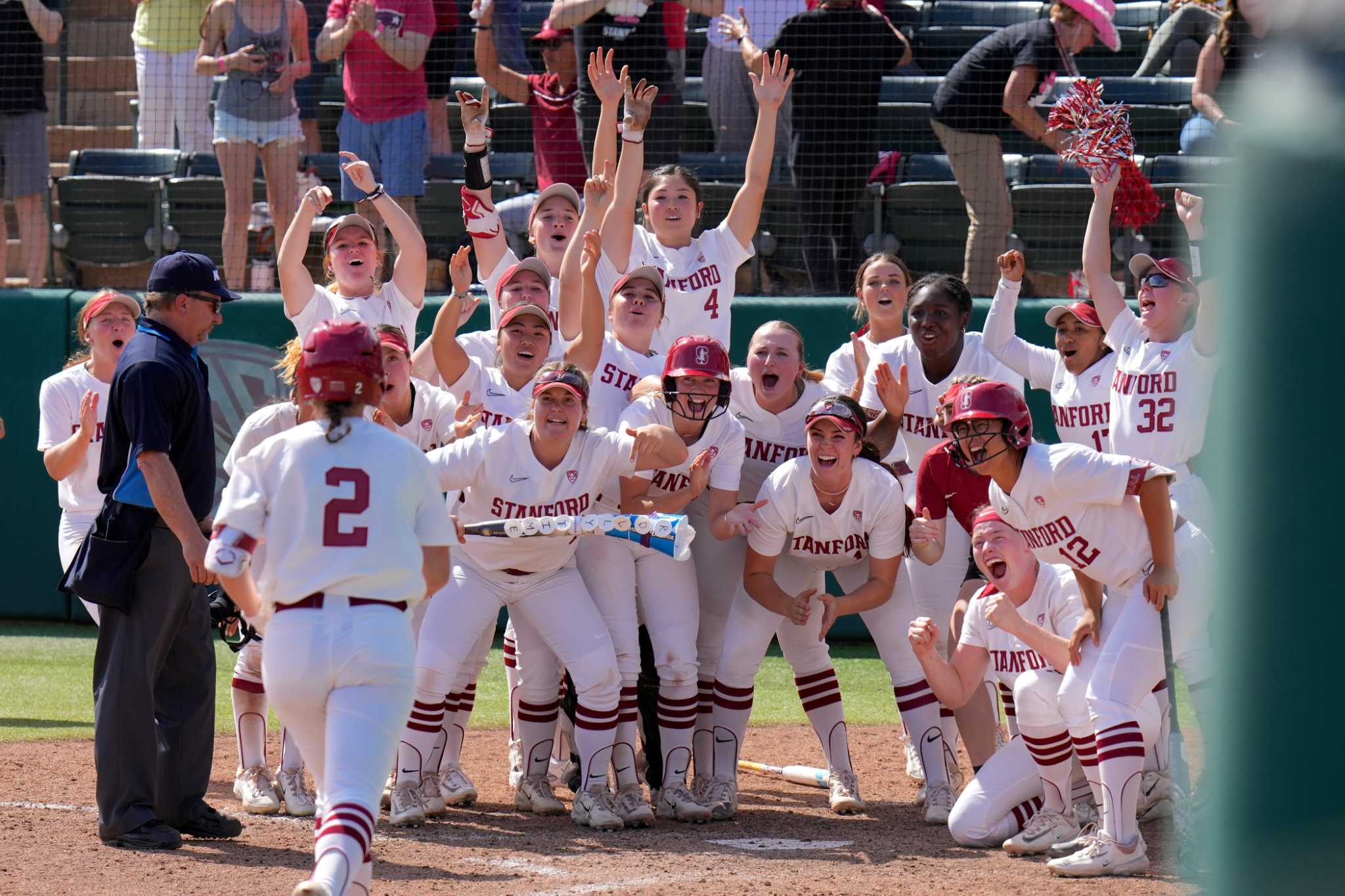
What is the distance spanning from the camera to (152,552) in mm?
4801

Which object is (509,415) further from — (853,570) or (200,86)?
(200,86)

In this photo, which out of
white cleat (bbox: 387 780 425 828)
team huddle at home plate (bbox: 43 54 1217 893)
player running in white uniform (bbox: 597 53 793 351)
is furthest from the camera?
player running in white uniform (bbox: 597 53 793 351)

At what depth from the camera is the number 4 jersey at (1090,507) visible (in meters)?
4.70

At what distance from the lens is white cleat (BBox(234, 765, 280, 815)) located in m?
5.39

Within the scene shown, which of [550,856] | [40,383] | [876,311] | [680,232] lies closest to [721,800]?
[550,856]

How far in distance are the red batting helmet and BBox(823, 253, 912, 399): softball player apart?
9.39 feet

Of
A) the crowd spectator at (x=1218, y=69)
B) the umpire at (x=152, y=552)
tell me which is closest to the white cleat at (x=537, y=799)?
the umpire at (x=152, y=552)

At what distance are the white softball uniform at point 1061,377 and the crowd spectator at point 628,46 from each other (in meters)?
2.64

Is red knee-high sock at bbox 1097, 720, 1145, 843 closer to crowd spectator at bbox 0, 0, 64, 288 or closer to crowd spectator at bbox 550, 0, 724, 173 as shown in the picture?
crowd spectator at bbox 550, 0, 724, 173

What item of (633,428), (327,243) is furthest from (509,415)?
(327,243)

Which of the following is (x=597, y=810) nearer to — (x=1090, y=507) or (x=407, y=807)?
(x=407, y=807)

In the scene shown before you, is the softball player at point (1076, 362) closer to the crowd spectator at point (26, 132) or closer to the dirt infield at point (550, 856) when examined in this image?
A: the dirt infield at point (550, 856)

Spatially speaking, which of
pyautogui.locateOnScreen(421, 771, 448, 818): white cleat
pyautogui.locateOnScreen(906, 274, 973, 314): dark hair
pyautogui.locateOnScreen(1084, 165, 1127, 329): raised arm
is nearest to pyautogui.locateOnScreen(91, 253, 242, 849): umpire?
pyautogui.locateOnScreen(421, 771, 448, 818): white cleat

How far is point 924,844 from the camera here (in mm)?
5055
